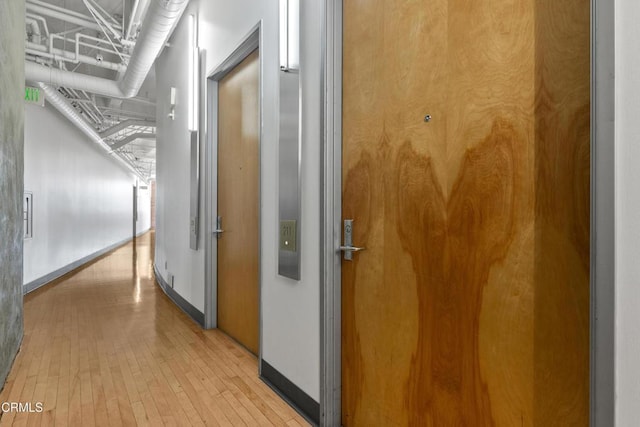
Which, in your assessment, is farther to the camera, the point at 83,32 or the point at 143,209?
the point at 143,209

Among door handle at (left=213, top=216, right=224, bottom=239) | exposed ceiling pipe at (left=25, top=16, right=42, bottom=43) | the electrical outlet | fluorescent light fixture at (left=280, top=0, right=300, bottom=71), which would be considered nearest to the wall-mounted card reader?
fluorescent light fixture at (left=280, top=0, right=300, bottom=71)

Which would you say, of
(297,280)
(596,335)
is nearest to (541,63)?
(596,335)

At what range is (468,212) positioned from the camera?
123 cm

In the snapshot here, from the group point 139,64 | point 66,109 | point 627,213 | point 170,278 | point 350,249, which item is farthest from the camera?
point 66,109

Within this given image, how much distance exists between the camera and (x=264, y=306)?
94.3 inches

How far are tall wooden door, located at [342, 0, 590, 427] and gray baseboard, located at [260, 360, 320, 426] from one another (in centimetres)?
23

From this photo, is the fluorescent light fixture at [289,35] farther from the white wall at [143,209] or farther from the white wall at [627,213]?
the white wall at [143,209]

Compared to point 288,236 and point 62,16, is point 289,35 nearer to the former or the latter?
point 288,236

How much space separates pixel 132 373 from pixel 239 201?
150cm

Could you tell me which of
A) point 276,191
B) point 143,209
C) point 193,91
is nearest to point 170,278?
point 193,91

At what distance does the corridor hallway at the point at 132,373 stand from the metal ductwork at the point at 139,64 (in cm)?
296

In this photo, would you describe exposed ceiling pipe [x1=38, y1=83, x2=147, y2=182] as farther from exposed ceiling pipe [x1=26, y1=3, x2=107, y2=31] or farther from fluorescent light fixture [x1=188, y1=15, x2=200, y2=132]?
fluorescent light fixture [x1=188, y1=15, x2=200, y2=132]

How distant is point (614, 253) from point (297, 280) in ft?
4.96

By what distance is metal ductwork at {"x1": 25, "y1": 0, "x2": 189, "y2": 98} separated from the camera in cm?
309
